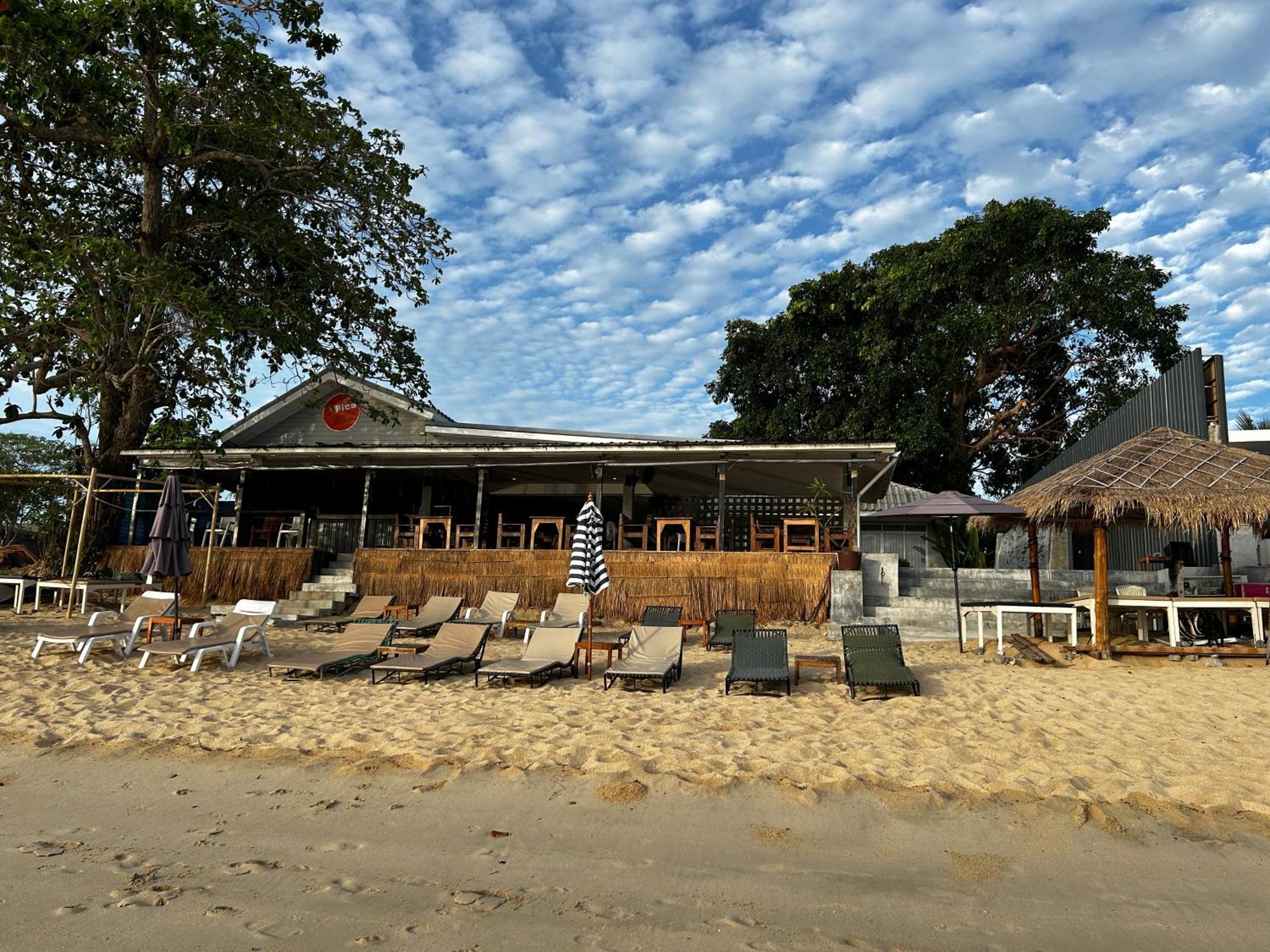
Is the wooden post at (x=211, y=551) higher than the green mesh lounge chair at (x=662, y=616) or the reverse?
higher

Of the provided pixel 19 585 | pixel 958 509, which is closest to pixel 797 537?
pixel 958 509

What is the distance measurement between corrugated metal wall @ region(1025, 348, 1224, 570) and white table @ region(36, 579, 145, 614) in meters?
17.0

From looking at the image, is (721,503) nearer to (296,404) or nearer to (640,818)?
(640,818)

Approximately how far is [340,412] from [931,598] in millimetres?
14157

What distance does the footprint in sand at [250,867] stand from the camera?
3.64 m

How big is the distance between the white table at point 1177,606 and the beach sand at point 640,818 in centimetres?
198

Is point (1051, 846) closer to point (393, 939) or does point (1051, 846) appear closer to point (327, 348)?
point (393, 939)

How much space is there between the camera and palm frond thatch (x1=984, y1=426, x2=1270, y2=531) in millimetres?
9078

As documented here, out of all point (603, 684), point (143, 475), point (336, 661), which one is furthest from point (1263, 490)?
point (143, 475)

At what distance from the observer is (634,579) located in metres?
13.2

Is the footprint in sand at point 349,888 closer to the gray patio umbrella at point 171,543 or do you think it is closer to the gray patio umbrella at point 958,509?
the gray patio umbrella at point 171,543

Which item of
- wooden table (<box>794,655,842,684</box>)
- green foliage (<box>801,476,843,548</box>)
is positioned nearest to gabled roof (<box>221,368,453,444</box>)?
green foliage (<box>801,476,843,548</box>)

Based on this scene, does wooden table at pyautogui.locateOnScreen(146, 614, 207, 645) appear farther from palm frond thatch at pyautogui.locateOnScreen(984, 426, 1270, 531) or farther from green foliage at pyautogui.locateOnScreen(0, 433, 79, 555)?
palm frond thatch at pyautogui.locateOnScreen(984, 426, 1270, 531)

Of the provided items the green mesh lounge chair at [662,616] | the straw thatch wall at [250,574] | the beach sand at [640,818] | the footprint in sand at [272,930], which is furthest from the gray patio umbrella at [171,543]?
the footprint in sand at [272,930]
